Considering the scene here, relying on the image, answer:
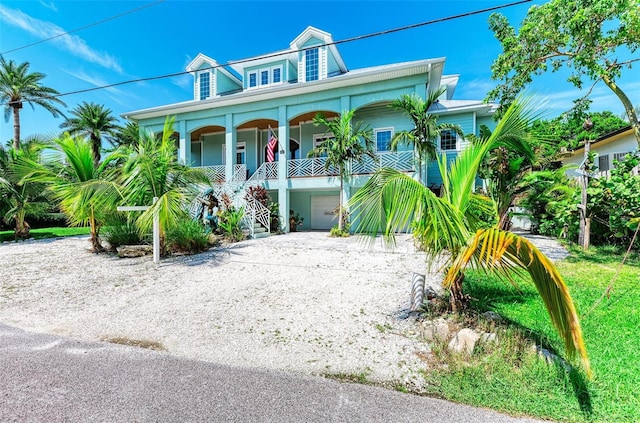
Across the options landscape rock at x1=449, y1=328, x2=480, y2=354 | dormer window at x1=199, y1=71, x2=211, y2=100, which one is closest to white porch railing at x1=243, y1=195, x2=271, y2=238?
landscape rock at x1=449, y1=328, x2=480, y2=354

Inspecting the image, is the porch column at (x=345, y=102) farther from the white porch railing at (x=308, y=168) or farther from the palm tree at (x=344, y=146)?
the white porch railing at (x=308, y=168)

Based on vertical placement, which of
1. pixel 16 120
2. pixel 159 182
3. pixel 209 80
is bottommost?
pixel 159 182

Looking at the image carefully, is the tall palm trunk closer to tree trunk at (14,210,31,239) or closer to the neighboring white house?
tree trunk at (14,210,31,239)

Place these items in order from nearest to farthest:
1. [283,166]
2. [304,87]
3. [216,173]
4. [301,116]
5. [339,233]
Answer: [339,233] < [304,87] < [283,166] < [301,116] < [216,173]

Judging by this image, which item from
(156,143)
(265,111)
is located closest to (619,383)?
(156,143)

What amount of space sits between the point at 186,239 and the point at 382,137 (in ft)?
34.3

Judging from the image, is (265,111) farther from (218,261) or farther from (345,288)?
(345,288)

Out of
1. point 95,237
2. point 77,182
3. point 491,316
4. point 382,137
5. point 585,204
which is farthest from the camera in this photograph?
point 382,137

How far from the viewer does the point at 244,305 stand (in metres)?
4.86

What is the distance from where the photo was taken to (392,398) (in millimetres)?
2527

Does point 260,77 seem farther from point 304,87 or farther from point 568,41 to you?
→ point 568,41

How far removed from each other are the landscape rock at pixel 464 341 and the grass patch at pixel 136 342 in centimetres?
348

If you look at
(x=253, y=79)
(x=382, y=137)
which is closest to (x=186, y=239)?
(x=382, y=137)

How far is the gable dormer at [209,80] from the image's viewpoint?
710 inches
